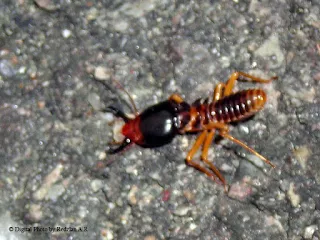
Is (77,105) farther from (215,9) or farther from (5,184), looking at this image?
(215,9)

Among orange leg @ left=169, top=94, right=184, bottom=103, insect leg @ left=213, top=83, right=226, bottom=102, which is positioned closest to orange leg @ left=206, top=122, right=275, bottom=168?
insect leg @ left=213, top=83, right=226, bottom=102

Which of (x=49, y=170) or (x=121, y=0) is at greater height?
(x=121, y=0)

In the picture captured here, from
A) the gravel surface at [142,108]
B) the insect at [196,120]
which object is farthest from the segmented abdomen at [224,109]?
the gravel surface at [142,108]

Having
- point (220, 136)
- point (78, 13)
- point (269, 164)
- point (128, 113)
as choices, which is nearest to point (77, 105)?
point (128, 113)

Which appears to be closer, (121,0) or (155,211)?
(155,211)

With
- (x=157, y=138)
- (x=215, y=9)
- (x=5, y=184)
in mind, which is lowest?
(x=5, y=184)

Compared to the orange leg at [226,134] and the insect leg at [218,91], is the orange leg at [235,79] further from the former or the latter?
the orange leg at [226,134]

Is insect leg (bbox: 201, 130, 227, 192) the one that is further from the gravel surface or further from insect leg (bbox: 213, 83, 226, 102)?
insect leg (bbox: 213, 83, 226, 102)
